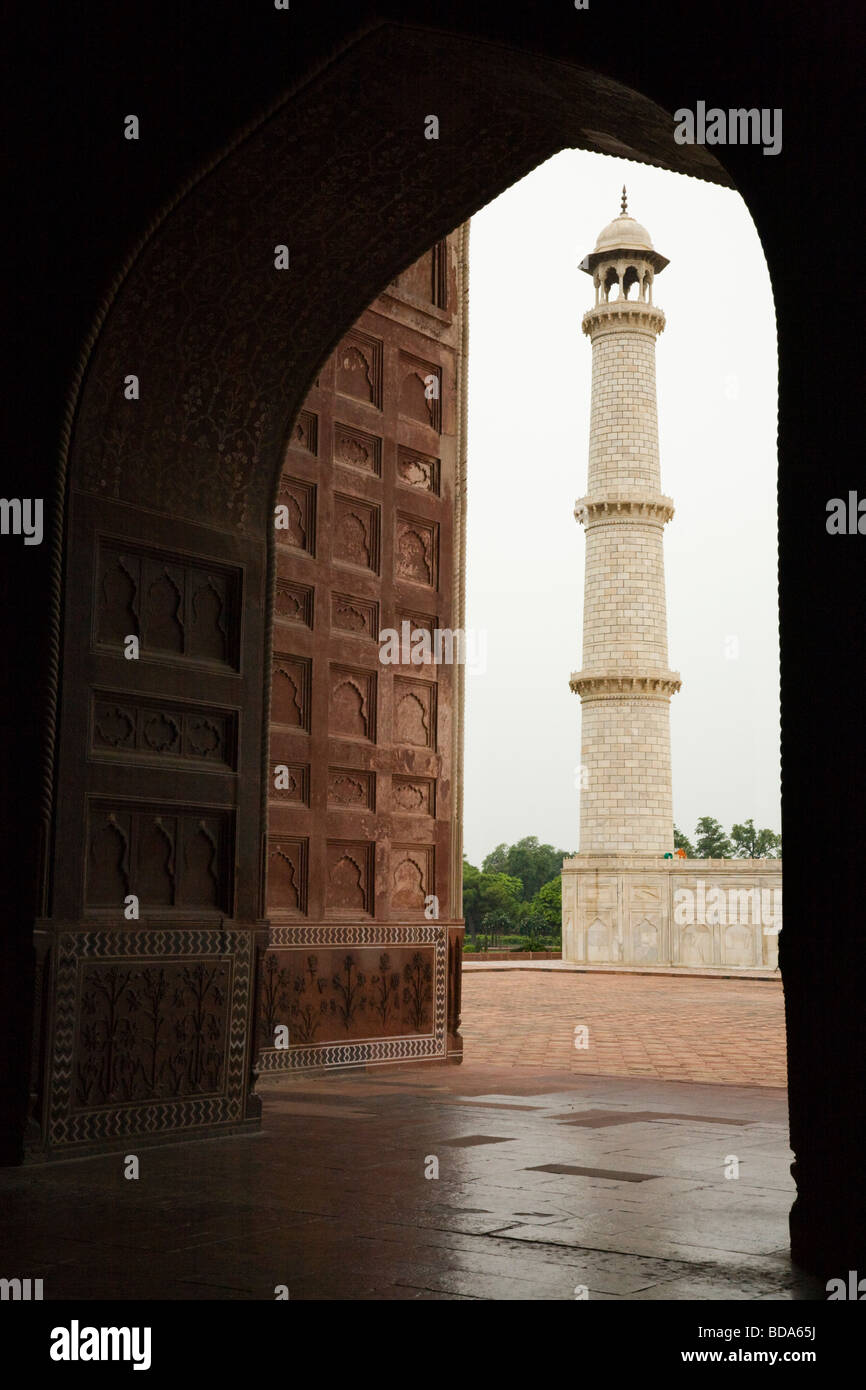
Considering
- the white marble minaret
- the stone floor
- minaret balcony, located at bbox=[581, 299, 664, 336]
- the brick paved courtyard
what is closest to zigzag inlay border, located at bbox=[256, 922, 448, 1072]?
the stone floor

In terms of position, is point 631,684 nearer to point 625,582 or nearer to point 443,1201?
point 625,582

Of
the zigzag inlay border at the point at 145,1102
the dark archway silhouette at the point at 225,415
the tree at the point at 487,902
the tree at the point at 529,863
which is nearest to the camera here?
the dark archway silhouette at the point at 225,415

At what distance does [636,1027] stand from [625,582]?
1724 cm

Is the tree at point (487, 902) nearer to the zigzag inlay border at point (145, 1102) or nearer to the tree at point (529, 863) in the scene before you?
the tree at point (529, 863)

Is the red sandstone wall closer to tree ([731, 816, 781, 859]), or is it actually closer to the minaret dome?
the minaret dome

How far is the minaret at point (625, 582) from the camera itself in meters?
29.3

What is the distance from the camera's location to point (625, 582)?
29.7 metres

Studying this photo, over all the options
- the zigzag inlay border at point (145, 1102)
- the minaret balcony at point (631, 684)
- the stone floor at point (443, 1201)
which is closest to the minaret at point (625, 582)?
the minaret balcony at point (631, 684)

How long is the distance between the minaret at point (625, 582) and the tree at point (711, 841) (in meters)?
38.5

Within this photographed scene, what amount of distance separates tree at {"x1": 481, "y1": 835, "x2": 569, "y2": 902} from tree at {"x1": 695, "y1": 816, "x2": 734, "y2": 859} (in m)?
11.8

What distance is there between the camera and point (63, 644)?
585 centimetres

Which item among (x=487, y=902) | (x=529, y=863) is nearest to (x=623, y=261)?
(x=487, y=902)

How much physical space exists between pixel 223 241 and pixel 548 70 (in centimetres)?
170

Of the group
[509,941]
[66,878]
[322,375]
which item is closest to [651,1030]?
[322,375]
